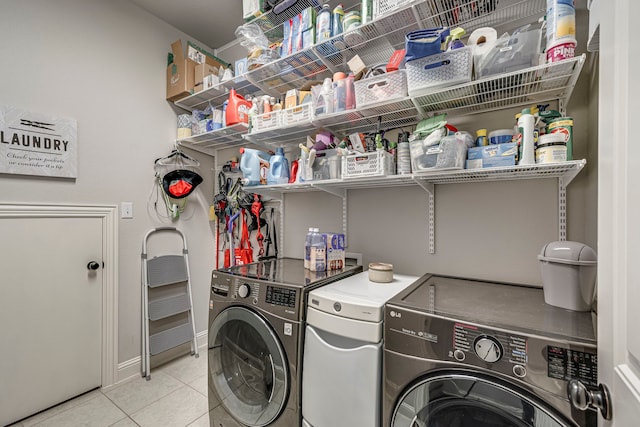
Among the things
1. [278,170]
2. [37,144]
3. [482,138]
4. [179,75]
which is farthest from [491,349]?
[179,75]

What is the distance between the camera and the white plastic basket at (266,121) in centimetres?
190

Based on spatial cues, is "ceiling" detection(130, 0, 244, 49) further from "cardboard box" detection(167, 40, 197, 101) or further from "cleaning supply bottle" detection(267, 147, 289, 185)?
"cleaning supply bottle" detection(267, 147, 289, 185)

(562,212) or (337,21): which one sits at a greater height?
(337,21)

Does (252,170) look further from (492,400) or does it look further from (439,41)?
(492,400)

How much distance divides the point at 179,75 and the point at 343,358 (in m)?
2.63

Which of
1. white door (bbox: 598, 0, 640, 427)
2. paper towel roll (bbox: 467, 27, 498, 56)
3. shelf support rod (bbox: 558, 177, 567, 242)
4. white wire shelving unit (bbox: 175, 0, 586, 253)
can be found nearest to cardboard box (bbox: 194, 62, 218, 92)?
white wire shelving unit (bbox: 175, 0, 586, 253)

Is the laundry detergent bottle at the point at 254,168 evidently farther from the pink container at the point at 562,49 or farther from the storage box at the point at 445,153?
the pink container at the point at 562,49

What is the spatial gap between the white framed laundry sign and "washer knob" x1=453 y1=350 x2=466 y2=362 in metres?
2.57

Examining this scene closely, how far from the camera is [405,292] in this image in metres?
1.25

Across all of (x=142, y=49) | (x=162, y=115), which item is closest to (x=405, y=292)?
(x=162, y=115)

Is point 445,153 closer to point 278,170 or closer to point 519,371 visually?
point 519,371

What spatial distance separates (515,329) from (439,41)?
3.89ft

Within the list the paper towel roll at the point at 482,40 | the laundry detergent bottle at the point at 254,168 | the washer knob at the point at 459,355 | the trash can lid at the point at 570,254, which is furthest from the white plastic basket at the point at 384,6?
the washer knob at the point at 459,355

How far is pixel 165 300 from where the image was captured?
2430 mm
